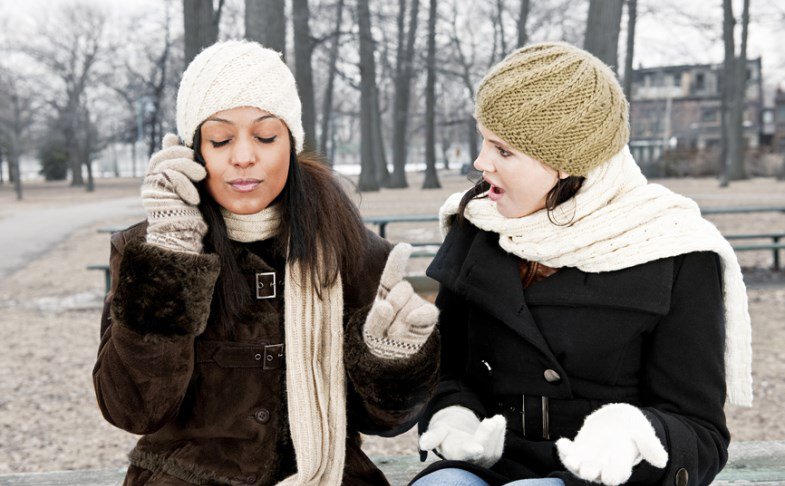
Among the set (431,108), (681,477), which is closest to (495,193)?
(681,477)

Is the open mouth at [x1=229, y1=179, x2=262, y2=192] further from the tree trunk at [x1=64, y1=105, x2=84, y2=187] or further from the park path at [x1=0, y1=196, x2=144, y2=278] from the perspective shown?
the tree trunk at [x1=64, y1=105, x2=84, y2=187]

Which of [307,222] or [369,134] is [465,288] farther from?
[369,134]

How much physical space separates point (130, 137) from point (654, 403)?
45.0 m

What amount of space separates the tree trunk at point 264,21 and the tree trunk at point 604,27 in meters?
3.32

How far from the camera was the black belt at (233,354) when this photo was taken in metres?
2.24

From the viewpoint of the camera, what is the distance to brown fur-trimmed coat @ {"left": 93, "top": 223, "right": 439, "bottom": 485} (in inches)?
79.9

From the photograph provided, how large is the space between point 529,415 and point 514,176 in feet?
2.15

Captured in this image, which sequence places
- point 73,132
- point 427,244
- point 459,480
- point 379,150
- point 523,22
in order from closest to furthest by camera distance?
point 459,480
point 427,244
point 523,22
point 379,150
point 73,132

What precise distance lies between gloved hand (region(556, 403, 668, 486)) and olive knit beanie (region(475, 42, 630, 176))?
66cm

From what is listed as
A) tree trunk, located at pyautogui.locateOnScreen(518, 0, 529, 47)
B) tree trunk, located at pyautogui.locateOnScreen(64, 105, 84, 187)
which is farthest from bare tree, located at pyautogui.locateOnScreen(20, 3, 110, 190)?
tree trunk, located at pyautogui.locateOnScreen(518, 0, 529, 47)

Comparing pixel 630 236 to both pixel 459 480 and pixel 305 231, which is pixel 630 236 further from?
pixel 305 231

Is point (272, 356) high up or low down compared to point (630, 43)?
down

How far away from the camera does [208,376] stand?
2.24m

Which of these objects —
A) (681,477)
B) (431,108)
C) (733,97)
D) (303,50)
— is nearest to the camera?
(681,477)
